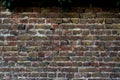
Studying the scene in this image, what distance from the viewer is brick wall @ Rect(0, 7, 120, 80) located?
3.47 meters

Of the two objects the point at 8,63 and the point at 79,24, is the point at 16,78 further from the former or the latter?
the point at 79,24

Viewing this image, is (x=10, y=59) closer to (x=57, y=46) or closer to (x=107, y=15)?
(x=57, y=46)

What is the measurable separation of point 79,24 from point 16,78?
113 centimetres

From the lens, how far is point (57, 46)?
348 cm

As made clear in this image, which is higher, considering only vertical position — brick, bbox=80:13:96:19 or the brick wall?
brick, bbox=80:13:96:19

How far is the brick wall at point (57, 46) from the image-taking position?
11.4 ft

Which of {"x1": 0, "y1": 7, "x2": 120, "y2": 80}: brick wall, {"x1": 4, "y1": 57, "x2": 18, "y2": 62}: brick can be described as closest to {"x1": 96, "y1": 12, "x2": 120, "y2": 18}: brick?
{"x1": 0, "y1": 7, "x2": 120, "y2": 80}: brick wall

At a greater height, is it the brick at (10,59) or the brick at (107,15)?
the brick at (107,15)

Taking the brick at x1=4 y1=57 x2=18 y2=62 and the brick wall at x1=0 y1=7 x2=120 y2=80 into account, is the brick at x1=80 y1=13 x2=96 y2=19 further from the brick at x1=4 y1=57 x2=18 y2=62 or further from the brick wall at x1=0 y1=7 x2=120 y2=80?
the brick at x1=4 y1=57 x2=18 y2=62

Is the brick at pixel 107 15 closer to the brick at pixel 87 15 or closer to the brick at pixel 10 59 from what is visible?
the brick at pixel 87 15

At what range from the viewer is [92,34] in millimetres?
3498

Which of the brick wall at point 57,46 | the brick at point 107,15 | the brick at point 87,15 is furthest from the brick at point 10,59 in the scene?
the brick at point 107,15

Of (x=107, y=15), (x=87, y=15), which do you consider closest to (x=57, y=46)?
(x=87, y=15)

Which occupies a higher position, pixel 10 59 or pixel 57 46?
pixel 57 46
